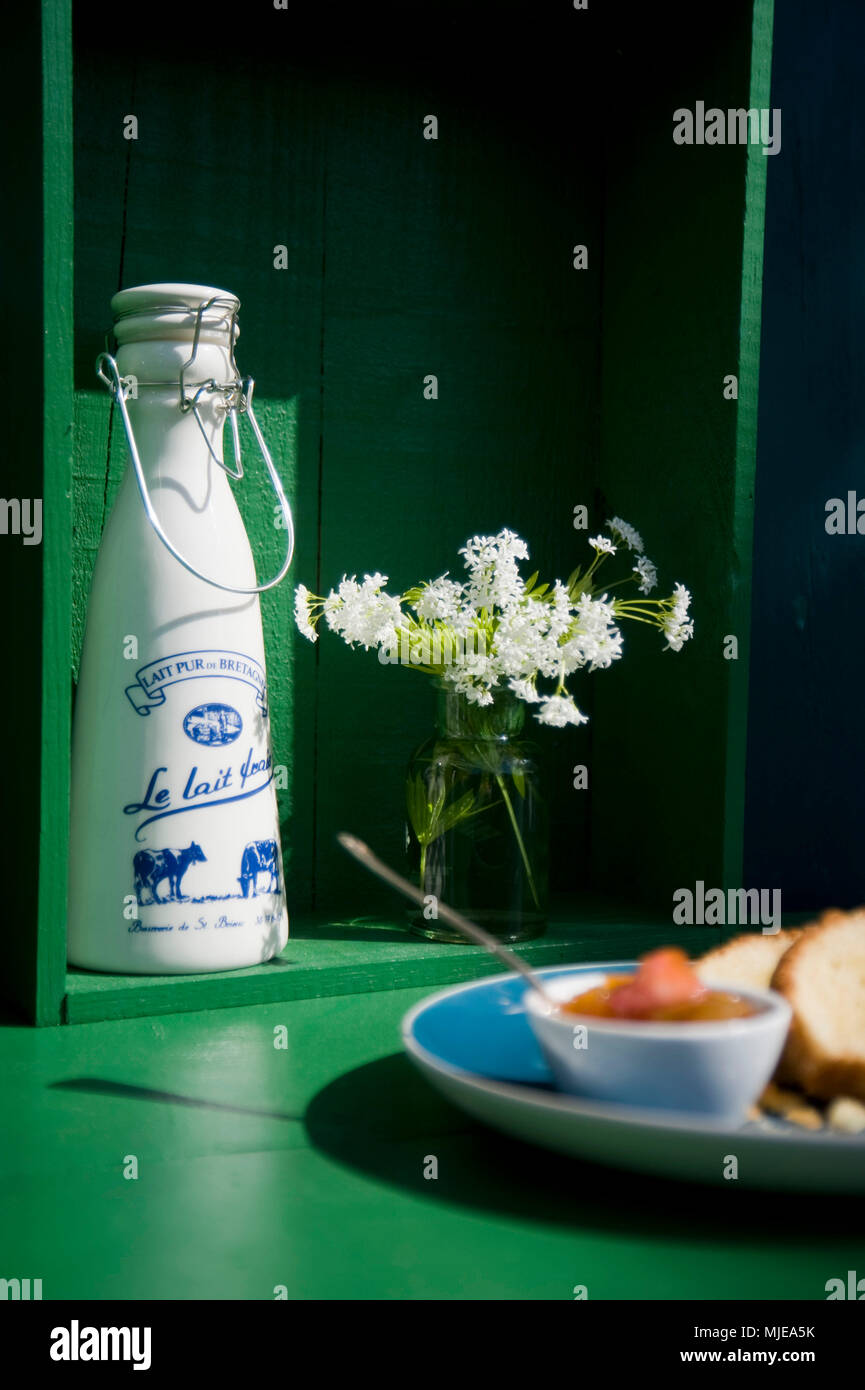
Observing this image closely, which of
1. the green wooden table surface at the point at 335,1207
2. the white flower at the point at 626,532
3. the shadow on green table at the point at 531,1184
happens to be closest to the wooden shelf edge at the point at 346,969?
the green wooden table surface at the point at 335,1207

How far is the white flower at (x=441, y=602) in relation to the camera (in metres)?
1.08

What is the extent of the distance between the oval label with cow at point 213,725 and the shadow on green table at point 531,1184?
12.3 inches

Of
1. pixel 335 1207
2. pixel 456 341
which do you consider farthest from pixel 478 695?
pixel 335 1207

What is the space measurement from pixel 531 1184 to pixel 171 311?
673 millimetres

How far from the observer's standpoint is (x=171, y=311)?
3.22 feet

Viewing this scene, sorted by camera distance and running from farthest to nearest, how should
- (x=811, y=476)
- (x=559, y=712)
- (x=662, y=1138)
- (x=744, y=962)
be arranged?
(x=811, y=476)
(x=559, y=712)
(x=744, y=962)
(x=662, y=1138)

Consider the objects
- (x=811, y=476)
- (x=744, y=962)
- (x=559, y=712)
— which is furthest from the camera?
(x=811, y=476)

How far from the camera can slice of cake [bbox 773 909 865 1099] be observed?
0.67m

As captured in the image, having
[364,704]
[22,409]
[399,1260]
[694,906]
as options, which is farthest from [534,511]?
[399,1260]

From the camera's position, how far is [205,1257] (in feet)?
1.85

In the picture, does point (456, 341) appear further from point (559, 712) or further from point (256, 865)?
point (256, 865)

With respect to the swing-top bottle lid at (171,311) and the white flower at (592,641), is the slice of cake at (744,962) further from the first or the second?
the swing-top bottle lid at (171,311)

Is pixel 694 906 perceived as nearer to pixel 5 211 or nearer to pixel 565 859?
pixel 565 859

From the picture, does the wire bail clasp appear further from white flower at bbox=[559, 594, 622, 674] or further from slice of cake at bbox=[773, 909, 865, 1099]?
slice of cake at bbox=[773, 909, 865, 1099]
